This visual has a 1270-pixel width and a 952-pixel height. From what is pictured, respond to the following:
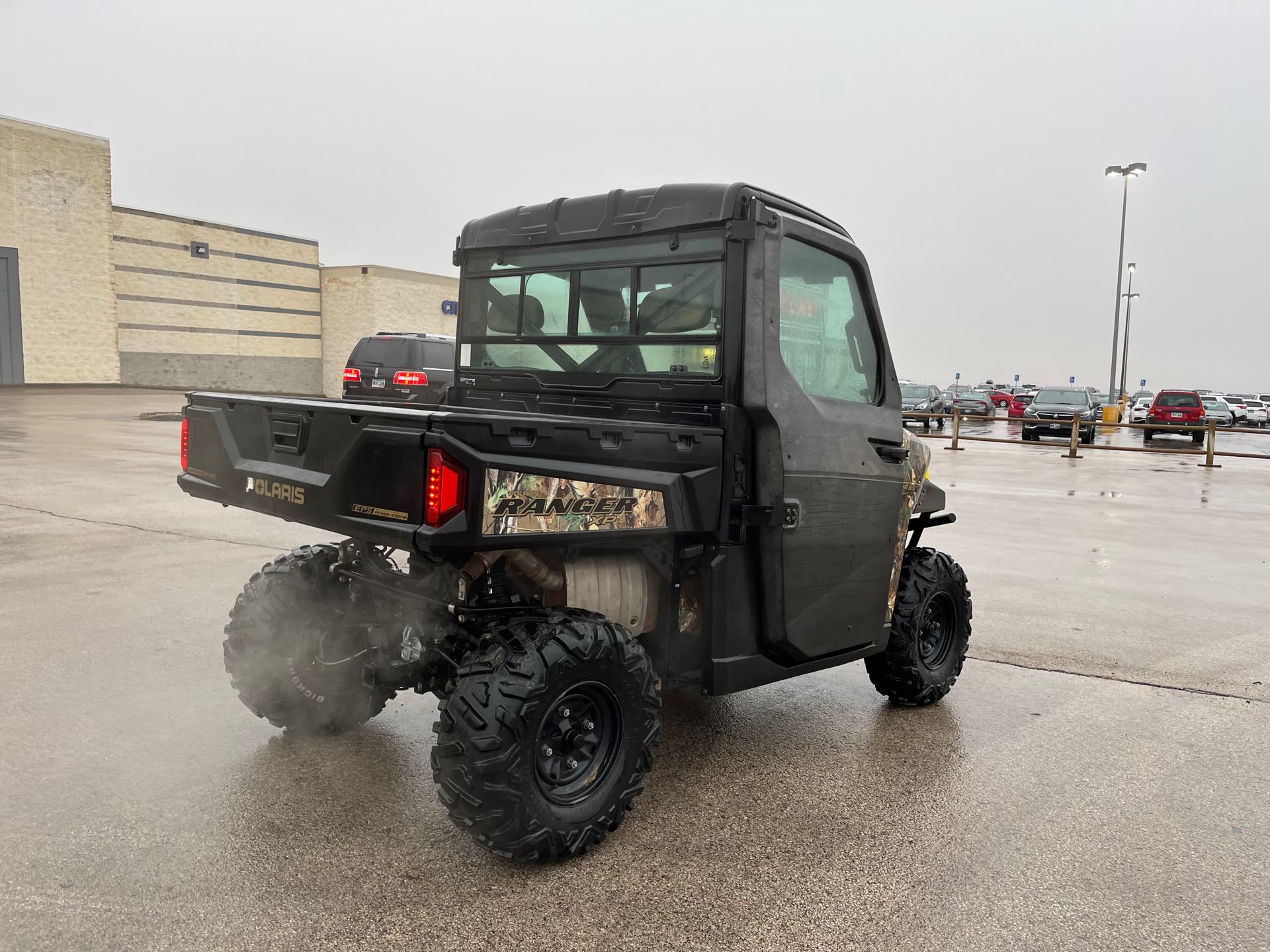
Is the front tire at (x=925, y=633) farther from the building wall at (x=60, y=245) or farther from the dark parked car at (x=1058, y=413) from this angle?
the building wall at (x=60, y=245)

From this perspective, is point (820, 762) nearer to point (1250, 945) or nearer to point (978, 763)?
point (978, 763)

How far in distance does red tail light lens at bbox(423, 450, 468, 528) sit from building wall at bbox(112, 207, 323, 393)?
40896 millimetres

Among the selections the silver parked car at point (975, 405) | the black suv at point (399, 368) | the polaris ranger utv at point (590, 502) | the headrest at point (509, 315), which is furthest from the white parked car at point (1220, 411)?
the headrest at point (509, 315)

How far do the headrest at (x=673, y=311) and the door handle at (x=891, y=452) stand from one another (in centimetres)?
96

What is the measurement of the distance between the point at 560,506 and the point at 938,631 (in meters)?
2.67

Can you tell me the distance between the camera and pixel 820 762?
406 centimetres

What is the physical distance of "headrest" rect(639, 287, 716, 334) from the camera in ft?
12.0

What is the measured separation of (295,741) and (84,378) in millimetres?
38336

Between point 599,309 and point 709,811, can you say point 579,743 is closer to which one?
point 709,811

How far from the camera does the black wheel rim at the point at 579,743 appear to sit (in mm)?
3119

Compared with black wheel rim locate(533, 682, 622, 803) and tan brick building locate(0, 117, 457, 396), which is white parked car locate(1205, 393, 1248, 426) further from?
black wheel rim locate(533, 682, 622, 803)

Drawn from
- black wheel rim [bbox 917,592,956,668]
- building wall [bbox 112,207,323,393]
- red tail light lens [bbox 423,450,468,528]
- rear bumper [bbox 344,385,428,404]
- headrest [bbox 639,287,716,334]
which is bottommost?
black wheel rim [bbox 917,592,956,668]

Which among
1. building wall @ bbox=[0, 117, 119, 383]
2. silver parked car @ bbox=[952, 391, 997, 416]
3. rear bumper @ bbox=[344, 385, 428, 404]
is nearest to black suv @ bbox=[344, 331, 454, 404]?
rear bumper @ bbox=[344, 385, 428, 404]

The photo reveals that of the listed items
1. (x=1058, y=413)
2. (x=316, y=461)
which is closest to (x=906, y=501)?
(x=316, y=461)
